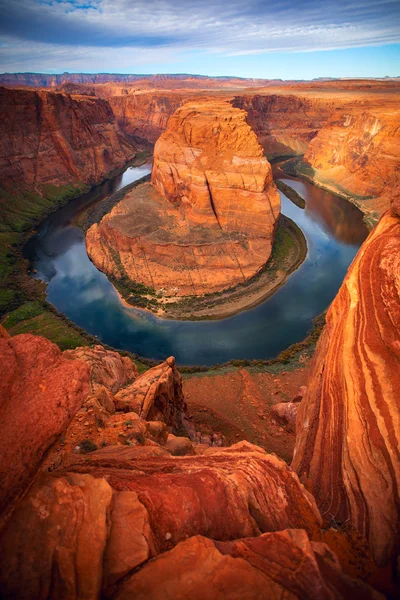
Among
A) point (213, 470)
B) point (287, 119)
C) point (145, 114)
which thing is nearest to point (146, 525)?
point (213, 470)

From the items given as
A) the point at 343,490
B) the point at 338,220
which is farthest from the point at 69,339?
the point at 338,220

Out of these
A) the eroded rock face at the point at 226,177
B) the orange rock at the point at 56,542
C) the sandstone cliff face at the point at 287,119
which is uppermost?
the sandstone cliff face at the point at 287,119

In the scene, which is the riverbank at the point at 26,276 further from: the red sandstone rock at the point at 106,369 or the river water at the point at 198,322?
the red sandstone rock at the point at 106,369

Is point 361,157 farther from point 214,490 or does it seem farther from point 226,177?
point 214,490

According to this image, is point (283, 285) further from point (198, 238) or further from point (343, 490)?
point (343, 490)

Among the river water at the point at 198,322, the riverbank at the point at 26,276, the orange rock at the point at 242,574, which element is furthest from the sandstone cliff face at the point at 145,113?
the orange rock at the point at 242,574

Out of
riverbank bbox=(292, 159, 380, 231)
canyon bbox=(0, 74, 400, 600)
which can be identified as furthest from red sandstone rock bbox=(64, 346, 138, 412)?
riverbank bbox=(292, 159, 380, 231)

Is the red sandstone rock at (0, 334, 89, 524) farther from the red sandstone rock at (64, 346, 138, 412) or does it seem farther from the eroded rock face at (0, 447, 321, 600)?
the red sandstone rock at (64, 346, 138, 412)

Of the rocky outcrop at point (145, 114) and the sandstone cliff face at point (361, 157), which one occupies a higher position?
the rocky outcrop at point (145, 114)
